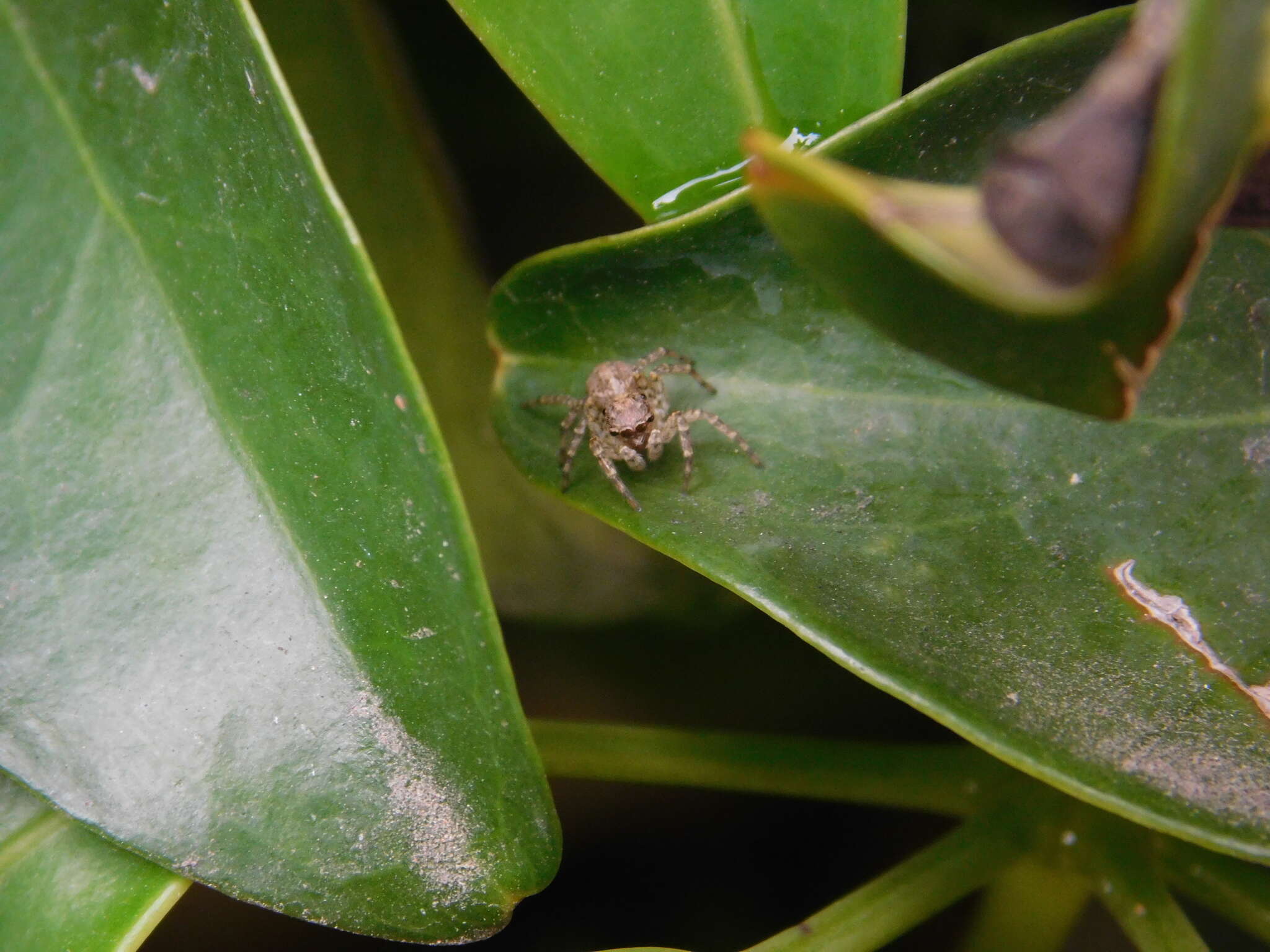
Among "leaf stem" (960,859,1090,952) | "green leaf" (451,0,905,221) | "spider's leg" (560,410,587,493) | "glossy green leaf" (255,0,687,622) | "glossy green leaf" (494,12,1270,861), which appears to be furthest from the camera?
"glossy green leaf" (255,0,687,622)

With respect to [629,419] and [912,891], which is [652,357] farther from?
[912,891]

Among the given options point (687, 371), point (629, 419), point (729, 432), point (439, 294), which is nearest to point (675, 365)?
point (687, 371)

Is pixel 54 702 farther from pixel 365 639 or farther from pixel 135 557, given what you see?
pixel 365 639

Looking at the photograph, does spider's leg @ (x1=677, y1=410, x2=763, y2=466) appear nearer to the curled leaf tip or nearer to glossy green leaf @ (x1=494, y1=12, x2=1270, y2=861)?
glossy green leaf @ (x1=494, y1=12, x2=1270, y2=861)

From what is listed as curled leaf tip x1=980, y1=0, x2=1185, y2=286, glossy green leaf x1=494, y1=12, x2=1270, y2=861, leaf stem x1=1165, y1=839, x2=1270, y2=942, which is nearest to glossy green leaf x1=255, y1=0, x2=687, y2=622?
glossy green leaf x1=494, y1=12, x2=1270, y2=861

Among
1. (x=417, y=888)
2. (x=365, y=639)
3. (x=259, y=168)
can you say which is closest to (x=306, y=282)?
(x=259, y=168)
